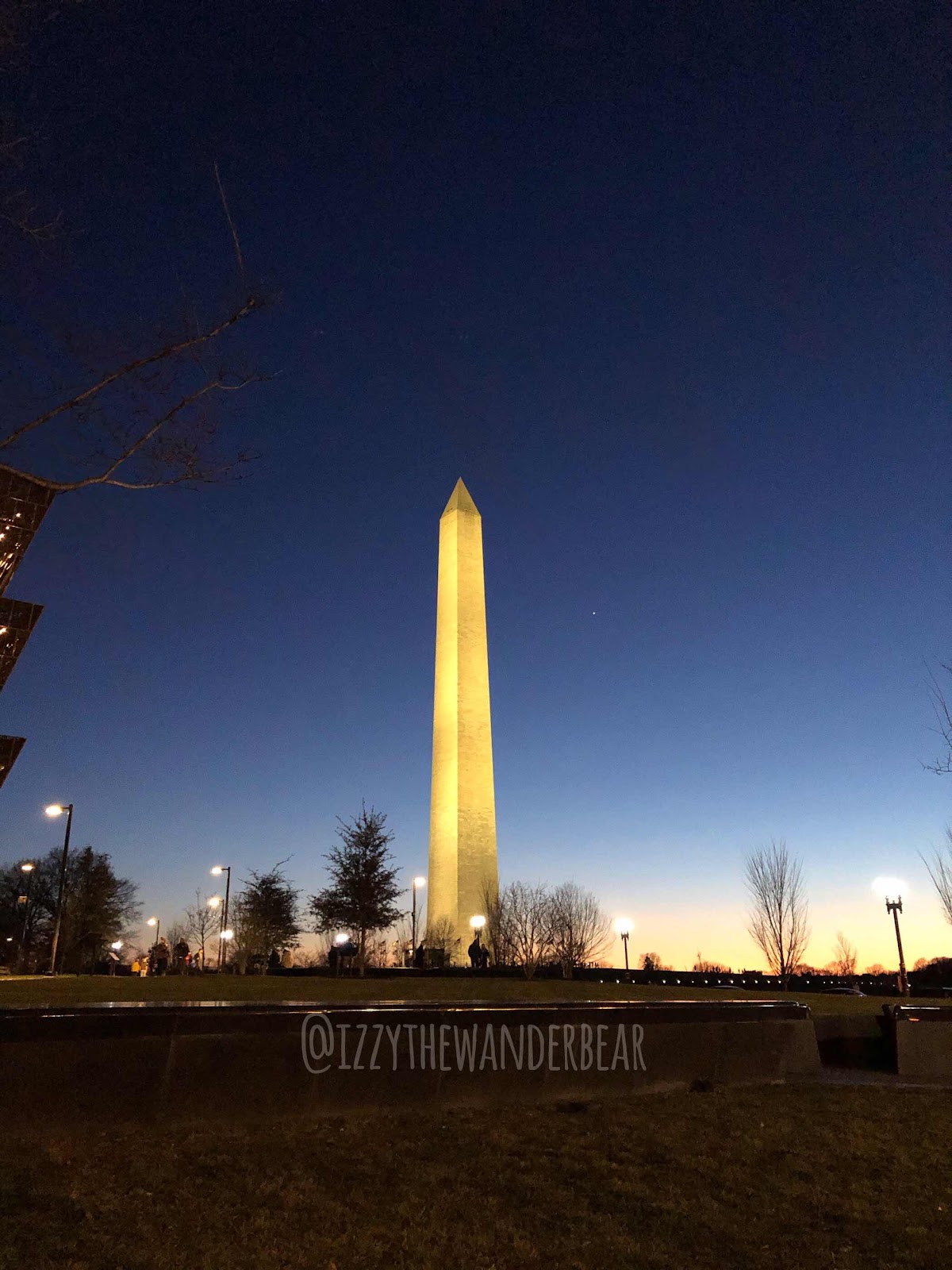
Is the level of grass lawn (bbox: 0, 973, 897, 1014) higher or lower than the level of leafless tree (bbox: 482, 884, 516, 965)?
lower

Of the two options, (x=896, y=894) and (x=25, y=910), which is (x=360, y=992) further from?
(x=25, y=910)

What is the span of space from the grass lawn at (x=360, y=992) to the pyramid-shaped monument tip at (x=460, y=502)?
23.1 m

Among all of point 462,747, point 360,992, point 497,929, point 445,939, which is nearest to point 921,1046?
point 360,992

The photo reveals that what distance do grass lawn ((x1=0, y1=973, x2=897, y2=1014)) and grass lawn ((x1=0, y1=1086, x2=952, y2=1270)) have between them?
334cm

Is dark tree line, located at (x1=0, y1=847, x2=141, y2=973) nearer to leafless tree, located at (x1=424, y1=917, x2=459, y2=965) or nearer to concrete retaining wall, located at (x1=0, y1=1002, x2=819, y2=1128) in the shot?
leafless tree, located at (x1=424, y1=917, x2=459, y2=965)

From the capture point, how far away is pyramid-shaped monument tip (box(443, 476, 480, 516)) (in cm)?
3950

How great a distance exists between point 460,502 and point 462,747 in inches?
433

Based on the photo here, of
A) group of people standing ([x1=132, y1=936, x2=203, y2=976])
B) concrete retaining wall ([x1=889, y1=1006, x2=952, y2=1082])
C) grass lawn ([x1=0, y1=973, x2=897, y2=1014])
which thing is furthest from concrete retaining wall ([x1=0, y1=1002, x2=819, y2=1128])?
group of people standing ([x1=132, y1=936, x2=203, y2=976])

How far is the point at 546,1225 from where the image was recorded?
5.50 m

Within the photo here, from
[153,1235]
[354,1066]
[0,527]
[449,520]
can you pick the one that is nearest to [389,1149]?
[354,1066]

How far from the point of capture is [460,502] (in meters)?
40.0

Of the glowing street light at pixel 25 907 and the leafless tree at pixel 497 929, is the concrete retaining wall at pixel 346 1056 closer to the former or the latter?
the leafless tree at pixel 497 929

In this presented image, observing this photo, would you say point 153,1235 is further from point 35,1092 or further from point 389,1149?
point 389,1149

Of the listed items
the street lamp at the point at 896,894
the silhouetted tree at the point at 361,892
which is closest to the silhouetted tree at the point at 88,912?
the silhouetted tree at the point at 361,892
